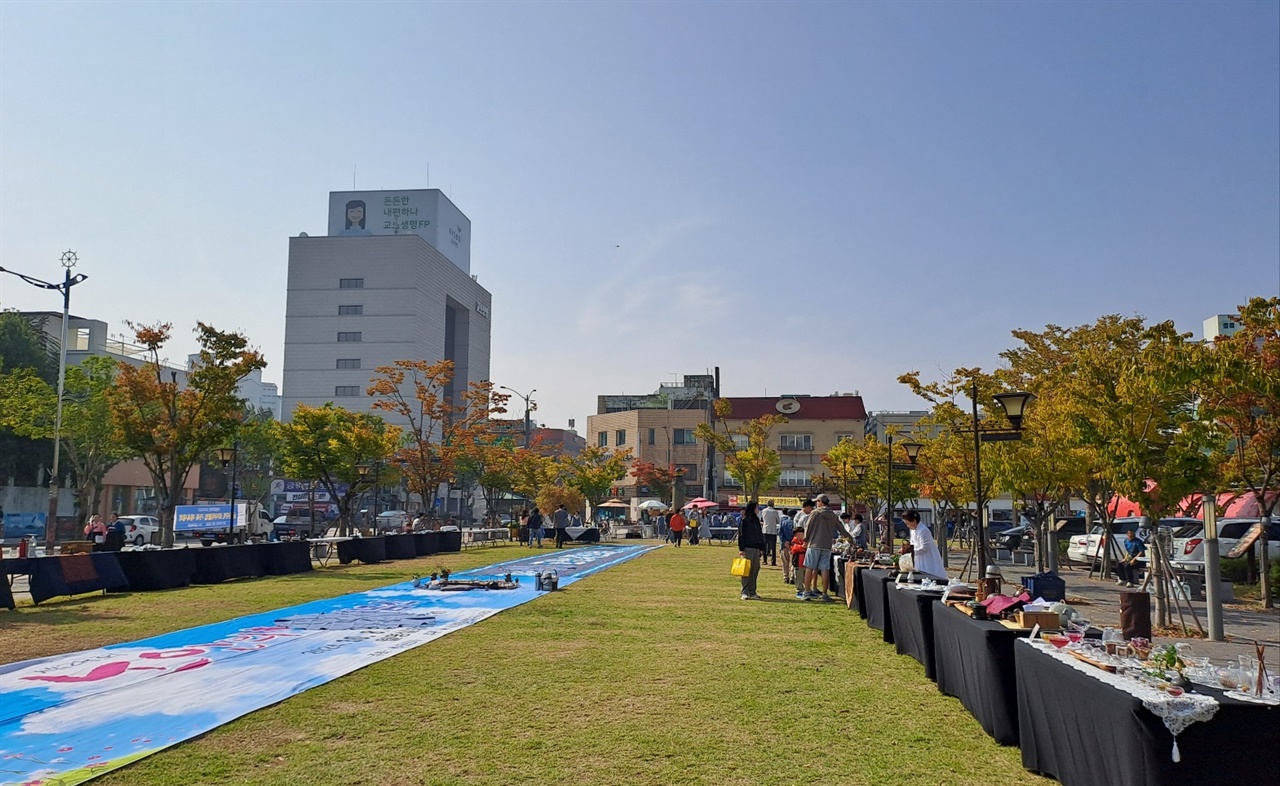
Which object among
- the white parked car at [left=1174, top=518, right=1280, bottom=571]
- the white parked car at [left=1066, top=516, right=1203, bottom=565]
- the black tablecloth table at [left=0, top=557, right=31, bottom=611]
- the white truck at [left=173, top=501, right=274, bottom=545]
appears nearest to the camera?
the black tablecloth table at [left=0, top=557, right=31, bottom=611]

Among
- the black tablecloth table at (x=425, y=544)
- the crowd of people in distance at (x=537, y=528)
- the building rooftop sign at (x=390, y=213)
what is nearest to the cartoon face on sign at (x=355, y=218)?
the building rooftop sign at (x=390, y=213)

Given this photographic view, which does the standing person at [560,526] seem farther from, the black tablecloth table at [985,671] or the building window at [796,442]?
the building window at [796,442]

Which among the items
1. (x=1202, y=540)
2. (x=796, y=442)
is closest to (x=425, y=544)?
(x=1202, y=540)

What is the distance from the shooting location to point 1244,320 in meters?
20.6

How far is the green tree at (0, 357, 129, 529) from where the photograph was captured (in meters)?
38.4

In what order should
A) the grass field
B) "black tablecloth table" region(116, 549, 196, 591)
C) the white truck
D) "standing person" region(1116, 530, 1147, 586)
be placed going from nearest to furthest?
the grass field < "black tablecloth table" region(116, 549, 196, 591) < "standing person" region(1116, 530, 1147, 586) < the white truck

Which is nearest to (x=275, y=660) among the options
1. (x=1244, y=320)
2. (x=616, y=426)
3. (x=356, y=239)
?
(x=1244, y=320)

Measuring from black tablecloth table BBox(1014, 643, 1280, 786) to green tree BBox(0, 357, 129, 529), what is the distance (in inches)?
1568

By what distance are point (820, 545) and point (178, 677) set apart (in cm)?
1079

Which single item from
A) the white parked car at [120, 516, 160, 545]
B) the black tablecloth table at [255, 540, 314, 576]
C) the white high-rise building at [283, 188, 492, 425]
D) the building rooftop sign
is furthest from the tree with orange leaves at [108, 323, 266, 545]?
the building rooftop sign

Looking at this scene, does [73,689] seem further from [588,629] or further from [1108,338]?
[1108,338]

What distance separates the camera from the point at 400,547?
2827cm

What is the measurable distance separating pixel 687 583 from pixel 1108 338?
17.7 metres

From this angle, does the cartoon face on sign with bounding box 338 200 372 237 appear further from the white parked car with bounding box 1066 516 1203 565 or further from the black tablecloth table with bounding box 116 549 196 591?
the black tablecloth table with bounding box 116 549 196 591
